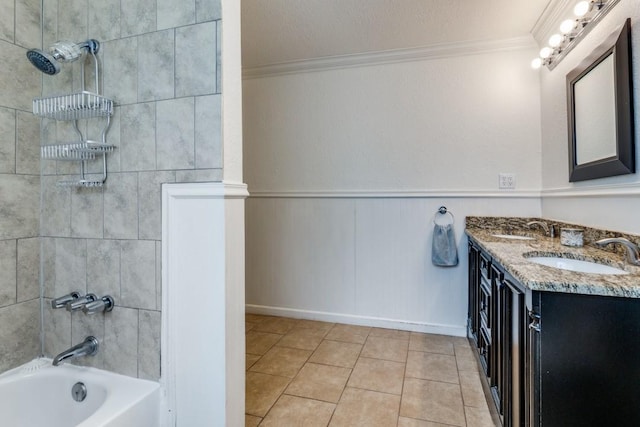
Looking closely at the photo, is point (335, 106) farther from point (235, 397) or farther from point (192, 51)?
point (235, 397)

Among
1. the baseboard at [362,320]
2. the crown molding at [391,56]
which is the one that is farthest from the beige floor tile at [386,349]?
the crown molding at [391,56]

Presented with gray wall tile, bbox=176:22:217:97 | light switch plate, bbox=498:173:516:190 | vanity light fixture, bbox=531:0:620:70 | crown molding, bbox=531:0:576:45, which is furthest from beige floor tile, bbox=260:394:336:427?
crown molding, bbox=531:0:576:45

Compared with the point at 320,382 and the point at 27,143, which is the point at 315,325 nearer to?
Result: the point at 320,382

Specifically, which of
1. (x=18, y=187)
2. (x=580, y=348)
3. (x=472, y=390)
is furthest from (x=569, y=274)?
(x=18, y=187)

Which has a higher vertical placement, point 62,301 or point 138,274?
point 138,274

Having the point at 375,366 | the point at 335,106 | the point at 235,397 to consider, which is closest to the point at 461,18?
the point at 335,106

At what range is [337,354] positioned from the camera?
228cm

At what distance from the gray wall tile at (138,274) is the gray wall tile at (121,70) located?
584 mm

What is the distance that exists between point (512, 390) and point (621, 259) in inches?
27.5

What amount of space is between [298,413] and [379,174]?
1900 mm

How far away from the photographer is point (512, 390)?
1.21m

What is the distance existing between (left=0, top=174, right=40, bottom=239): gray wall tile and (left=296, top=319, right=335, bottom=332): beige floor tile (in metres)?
2.03

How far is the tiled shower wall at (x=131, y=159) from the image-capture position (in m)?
1.16

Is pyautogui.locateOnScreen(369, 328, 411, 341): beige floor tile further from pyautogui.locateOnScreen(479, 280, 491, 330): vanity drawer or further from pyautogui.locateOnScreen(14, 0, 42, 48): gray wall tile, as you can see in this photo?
pyautogui.locateOnScreen(14, 0, 42, 48): gray wall tile
